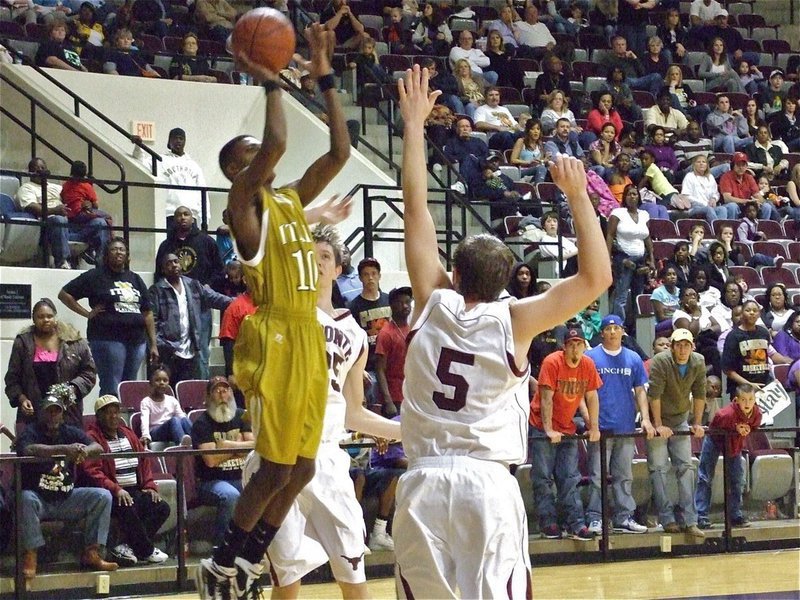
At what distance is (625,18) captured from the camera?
64.3ft

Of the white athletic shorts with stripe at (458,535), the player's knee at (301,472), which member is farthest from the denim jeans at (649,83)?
the white athletic shorts with stripe at (458,535)

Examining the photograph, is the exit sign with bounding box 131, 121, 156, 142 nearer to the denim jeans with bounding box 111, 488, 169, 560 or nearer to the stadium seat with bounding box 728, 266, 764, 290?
the denim jeans with bounding box 111, 488, 169, 560

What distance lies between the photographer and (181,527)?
8.20 metres

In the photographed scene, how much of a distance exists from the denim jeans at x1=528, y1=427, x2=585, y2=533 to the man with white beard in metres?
2.04

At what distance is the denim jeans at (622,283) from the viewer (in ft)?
43.6

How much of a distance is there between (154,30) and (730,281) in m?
6.77

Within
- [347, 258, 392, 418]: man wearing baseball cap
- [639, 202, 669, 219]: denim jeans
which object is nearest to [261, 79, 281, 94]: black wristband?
[347, 258, 392, 418]: man wearing baseball cap

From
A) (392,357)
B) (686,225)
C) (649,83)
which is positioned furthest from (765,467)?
(649,83)

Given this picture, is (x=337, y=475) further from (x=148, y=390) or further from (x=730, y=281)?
(x=730, y=281)

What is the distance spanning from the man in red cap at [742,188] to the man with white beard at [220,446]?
894cm

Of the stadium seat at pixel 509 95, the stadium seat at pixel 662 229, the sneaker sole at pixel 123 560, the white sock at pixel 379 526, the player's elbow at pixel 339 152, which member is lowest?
the sneaker sole at pixel 123 560

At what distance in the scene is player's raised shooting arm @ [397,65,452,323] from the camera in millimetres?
4344

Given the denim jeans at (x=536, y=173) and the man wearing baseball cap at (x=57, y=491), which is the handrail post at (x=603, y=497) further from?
the denim jeans at (x=536, y=173)

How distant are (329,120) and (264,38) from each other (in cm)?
48
